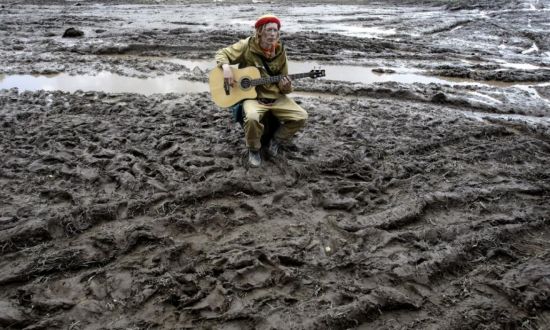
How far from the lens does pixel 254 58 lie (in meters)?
A: 4.31

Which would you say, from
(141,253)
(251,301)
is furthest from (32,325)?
(251,301)

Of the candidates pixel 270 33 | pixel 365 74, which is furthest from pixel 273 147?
pixel 365 74

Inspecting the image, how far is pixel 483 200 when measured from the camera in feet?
12.8

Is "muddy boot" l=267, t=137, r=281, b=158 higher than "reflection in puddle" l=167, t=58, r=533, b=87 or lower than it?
lower

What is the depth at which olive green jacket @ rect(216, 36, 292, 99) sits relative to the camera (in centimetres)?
429

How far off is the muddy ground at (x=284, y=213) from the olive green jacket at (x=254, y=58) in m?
0.85

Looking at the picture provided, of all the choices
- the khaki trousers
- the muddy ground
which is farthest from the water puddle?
the khaki trousers

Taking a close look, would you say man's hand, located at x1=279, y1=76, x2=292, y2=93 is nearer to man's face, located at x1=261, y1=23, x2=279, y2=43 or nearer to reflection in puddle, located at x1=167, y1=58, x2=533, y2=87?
man's face, located at x1=261, y1=23, x2=279, y2=43

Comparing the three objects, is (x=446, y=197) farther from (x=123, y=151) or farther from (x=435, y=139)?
(x=123, y=151)

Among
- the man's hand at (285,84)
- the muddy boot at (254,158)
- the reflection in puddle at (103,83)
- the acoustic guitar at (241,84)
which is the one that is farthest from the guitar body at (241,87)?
the reflection in puddle at (103,83)

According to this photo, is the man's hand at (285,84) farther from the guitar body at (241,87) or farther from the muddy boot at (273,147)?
the muddy boot at (273,147)

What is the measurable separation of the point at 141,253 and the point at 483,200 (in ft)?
11.0

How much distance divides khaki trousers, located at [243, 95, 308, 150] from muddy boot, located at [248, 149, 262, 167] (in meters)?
0.06

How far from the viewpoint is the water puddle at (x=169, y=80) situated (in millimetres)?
7207
